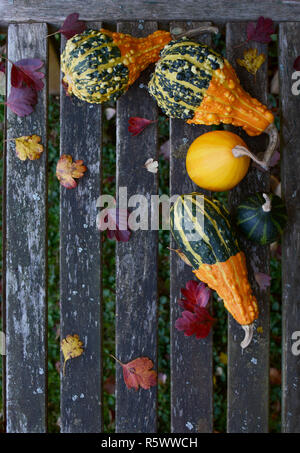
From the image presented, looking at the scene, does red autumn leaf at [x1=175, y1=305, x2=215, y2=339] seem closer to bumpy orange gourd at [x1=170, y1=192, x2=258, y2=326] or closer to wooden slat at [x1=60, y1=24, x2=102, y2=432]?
bumpy orange gourd at [x1=170, y1=192, x2=258, y2=326]

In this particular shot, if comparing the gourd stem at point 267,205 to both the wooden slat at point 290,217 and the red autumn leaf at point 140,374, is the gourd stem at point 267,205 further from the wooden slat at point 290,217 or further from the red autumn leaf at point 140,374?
the red autumn leaf at point 140,374

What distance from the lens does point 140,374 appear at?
1591mm

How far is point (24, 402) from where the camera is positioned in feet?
5.32

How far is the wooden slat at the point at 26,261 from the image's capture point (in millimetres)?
1624

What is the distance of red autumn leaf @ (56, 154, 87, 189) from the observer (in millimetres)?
1597

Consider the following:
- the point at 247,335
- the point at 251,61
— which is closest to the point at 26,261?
the point at 247,335

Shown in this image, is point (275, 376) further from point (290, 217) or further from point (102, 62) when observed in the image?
point (102, 62)

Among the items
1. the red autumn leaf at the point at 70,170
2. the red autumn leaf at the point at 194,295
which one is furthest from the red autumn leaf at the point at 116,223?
the red autumn leaf at the point at 194,295

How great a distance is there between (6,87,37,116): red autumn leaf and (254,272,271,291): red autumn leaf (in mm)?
1064

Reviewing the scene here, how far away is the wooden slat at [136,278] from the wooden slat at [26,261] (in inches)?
11.6

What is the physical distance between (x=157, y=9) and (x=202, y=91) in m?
0.44

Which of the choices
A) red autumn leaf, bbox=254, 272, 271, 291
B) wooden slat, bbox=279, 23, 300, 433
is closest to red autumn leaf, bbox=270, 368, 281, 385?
wooden slat, bbox=279, 23, 300, 433
